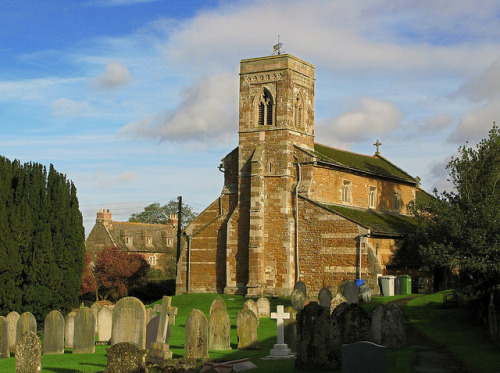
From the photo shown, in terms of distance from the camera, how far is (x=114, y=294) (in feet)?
183

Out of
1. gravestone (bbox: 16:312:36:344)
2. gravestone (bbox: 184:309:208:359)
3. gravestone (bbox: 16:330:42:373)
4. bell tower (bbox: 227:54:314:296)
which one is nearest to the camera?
gravestone (bbox: 16:330:42:373)

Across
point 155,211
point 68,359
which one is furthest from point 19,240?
point 155,211

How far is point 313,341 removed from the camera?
1806cm

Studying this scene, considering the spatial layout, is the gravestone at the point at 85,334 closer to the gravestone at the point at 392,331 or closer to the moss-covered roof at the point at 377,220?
the gravestone at the point at 392,331

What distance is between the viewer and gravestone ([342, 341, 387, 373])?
14.0 metres

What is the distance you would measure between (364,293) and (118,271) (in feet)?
79.1

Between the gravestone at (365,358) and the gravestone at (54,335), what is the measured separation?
11.8m

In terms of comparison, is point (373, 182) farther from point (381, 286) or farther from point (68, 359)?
point (68, 359)

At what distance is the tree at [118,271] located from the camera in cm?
5441

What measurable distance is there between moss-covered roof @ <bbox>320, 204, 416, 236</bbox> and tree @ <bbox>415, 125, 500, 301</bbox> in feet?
19.7

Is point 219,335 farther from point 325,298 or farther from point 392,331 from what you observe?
point 325,298

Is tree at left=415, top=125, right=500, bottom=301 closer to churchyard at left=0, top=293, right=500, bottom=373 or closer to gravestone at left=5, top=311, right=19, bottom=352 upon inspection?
churchyard at left=0, top=293, right=500, bottom=373

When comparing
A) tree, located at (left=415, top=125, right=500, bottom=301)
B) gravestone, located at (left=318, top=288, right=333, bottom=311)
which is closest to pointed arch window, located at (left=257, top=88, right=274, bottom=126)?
tree, located at (left=415, top=125, right=500, bottom=301)

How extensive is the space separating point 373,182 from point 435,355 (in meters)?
29.9
